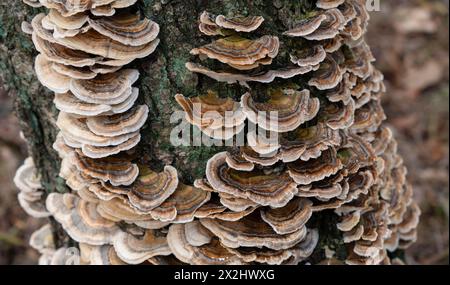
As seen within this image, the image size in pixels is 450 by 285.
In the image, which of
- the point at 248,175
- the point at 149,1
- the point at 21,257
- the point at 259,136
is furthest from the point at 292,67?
the point at 21,257

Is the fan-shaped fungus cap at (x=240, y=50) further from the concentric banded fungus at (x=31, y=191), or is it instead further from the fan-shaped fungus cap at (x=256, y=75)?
the concentric banded fungus at (x=31, y=191)

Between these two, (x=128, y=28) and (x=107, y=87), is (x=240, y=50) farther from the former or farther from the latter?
(x=107, y=87)

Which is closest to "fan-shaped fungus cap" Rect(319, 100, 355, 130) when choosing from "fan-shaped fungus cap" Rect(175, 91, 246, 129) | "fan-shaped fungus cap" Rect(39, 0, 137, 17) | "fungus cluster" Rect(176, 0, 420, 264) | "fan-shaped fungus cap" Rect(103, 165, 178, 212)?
"fungus cluster" Rect(176, 0, 420, 264)

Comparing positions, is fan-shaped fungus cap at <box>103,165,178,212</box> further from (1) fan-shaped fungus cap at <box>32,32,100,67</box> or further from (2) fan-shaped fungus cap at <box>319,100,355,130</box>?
(2) fan-shaped fungus cap at <box>319,100,355,130</box>

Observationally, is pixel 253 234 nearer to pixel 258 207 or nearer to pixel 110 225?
pixel 258 207

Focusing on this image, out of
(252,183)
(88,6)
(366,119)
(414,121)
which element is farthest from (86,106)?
(414,121)

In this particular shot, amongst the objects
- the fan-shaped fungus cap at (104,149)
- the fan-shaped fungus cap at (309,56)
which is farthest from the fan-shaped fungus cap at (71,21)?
the fan-shaped fungus cap at (309,56)
